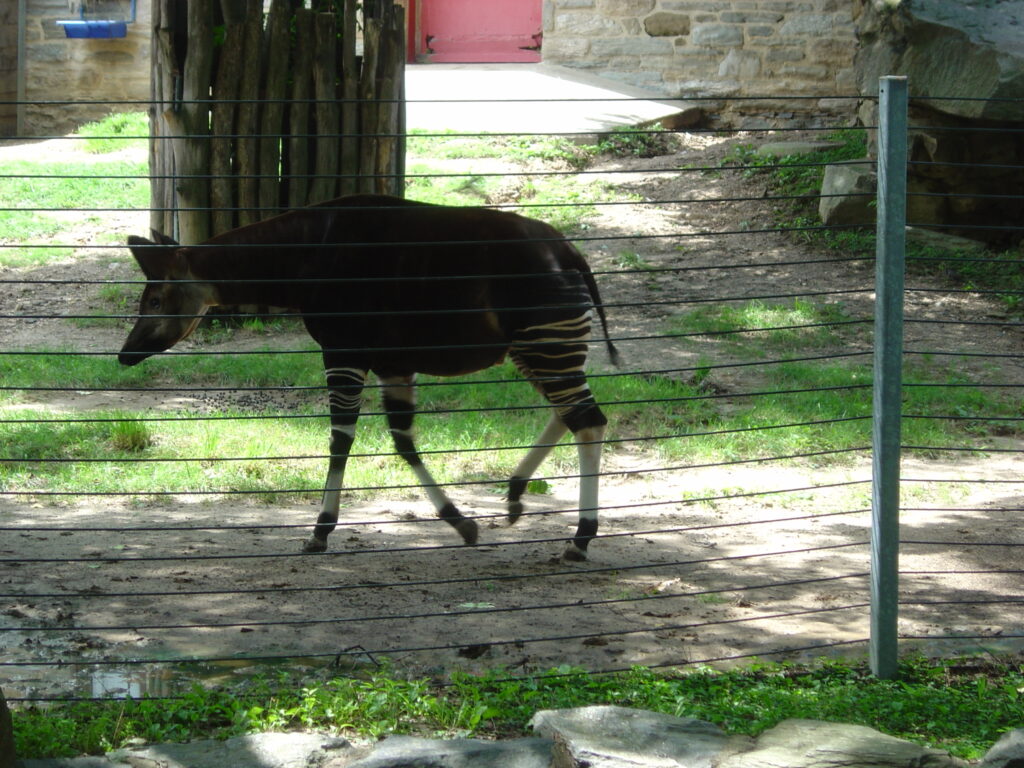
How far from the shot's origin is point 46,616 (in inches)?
182

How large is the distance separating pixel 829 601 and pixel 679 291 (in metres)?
5.43

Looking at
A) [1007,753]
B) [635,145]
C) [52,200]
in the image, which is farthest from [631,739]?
[635,145]

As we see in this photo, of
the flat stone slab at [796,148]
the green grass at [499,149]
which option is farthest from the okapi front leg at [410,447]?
the flat stone slab at [796,148]

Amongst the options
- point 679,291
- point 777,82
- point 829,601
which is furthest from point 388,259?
point 777,82

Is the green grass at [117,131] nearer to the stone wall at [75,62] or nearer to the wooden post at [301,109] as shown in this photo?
the stone wall at [75,62]

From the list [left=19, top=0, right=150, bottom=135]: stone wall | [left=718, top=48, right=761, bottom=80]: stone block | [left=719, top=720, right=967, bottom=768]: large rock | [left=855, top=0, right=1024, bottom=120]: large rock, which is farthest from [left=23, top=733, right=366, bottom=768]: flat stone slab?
[left=19, top=0, right=150, bottom=135]: stone wall

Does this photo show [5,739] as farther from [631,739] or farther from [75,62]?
[75,62]

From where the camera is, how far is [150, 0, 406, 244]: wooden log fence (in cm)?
897

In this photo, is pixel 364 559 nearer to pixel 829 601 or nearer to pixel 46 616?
pixel 46 616

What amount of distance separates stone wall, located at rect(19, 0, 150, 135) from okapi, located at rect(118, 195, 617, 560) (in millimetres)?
11141

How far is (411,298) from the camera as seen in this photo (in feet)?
17.8

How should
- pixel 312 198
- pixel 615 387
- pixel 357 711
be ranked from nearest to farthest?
pixel 357 711 < pixel 615 387 < pixel 312 198

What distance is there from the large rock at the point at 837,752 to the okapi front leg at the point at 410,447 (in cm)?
243

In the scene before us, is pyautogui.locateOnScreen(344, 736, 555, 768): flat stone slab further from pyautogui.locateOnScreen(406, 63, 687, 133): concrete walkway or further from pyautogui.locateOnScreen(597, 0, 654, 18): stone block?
pyautogui.locateOnScreen(597, 0, 654, 18): stone block
